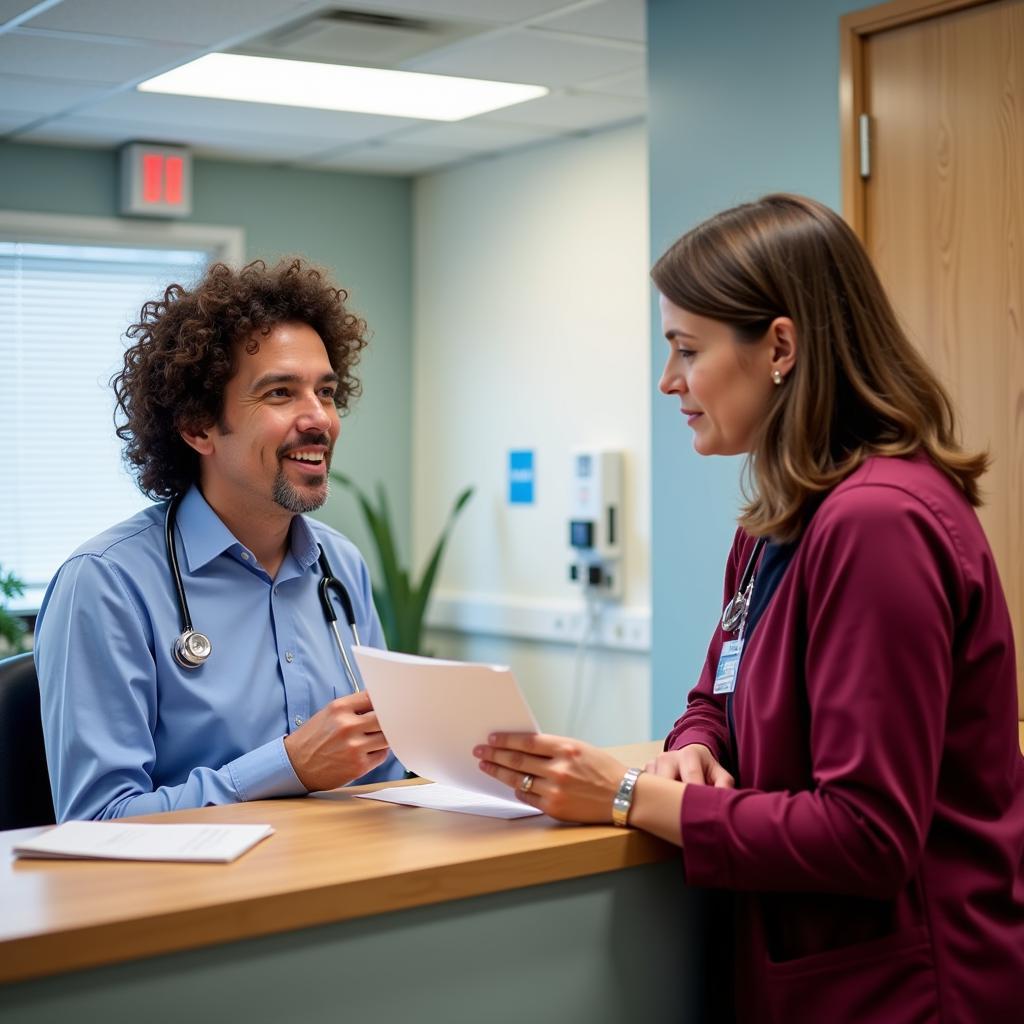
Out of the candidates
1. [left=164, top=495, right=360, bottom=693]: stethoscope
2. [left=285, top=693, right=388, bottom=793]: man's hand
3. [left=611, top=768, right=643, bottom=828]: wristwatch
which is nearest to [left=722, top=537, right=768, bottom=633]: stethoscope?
[left=611, top=768, right=643, bottom=828]: wristwatch

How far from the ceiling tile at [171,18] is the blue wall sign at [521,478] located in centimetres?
201

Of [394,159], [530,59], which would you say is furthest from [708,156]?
[394,159]

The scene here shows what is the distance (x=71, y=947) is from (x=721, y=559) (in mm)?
2229

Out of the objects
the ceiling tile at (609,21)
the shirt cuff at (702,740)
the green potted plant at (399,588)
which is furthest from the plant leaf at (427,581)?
the shirt cuff at (702,740)

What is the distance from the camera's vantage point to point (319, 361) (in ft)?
7.25

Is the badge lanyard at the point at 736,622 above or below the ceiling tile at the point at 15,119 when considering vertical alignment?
below

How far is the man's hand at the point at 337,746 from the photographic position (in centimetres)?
175

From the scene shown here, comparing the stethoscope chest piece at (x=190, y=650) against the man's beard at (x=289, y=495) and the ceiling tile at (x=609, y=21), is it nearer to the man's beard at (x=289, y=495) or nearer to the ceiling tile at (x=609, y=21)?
the man's beard at (x=289, y=495)

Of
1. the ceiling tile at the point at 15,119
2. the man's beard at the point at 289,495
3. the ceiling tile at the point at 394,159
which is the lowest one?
the man's beard at the point at 289,495

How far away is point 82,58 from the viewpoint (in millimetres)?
3807

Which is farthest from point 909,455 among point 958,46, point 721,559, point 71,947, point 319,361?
point 721,559

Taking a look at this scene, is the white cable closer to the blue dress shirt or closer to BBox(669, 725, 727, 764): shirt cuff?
the blue dress shirt

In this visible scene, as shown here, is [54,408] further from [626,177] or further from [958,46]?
[958,46]

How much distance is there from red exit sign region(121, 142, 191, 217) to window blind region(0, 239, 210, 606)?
21 cm
